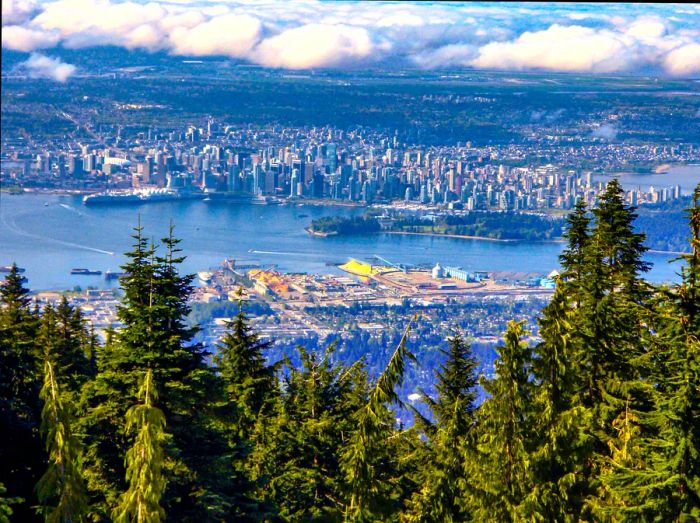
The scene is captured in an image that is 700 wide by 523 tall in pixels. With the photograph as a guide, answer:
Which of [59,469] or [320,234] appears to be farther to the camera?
[320,234]

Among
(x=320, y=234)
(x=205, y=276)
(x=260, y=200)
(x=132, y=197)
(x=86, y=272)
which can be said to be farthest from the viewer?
(x=260, y=200)

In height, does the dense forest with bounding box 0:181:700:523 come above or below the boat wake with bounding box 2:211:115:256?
above

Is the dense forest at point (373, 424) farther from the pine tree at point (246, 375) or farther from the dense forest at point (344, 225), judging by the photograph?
the dense forest at point (344, 225)

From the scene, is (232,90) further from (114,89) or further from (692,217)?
(692,217)

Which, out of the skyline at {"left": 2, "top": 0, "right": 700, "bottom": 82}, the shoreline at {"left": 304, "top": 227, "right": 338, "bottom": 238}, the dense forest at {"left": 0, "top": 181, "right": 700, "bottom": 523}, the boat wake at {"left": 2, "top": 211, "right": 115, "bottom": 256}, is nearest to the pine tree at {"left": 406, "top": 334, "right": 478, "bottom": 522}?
the dense forest at {"left": 0, "top": 181, "right": 700, "bottom": 523}

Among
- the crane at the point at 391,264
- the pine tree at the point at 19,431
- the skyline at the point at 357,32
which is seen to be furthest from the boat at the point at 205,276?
the skyline at the point at 357,32

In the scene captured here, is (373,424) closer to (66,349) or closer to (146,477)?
(146,477)

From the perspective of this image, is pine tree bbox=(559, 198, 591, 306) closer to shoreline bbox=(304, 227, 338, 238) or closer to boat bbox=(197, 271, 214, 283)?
boat bbox=(197, 271, 214, 283)

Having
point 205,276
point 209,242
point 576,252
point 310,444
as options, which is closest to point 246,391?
Answer: point 310,444
